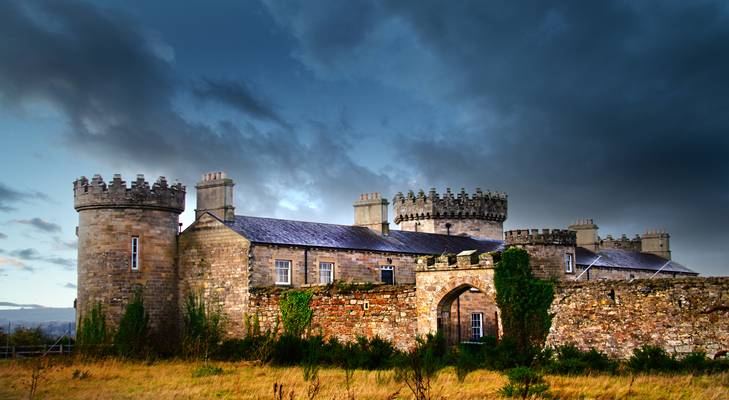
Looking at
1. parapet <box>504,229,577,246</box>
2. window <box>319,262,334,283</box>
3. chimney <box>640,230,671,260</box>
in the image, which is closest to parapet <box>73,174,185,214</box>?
window <box>319,262,334,283</box>

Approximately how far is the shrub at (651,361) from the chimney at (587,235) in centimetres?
2797

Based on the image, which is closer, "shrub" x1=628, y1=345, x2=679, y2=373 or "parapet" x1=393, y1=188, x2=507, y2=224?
"shrub" x1=628, y1=345, x2=679, y2=373

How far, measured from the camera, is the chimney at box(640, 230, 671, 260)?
190 feet

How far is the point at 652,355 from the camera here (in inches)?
873

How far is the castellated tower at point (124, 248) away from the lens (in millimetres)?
33125

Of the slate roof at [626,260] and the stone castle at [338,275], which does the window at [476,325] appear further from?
the slate roof at [626,260]

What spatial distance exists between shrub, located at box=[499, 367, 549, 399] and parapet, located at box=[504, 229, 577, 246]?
12.1 metres

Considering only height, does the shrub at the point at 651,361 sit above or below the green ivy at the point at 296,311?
below

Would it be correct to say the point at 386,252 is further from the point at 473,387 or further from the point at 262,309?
the point at 473,387

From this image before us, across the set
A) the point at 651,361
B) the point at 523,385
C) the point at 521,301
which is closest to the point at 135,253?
the point at 521,301

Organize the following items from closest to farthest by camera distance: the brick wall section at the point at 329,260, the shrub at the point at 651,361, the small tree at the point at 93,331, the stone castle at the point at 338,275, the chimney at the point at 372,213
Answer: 1. the shrub at the point at 651,361
2. the stone castle at the point at 338,275
3. the small tree at the point at 93,331
4. the brick wall section at the point at 329,260
5. the chimney at the point at 372,213

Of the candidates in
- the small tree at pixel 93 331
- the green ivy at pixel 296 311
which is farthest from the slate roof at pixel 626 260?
the small tree at pixel 93 331

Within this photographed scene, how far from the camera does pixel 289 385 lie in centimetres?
2092

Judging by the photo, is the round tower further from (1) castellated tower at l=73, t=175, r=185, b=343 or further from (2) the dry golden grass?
(1) castellated tower at l=73, t=175, r=185, b=343
